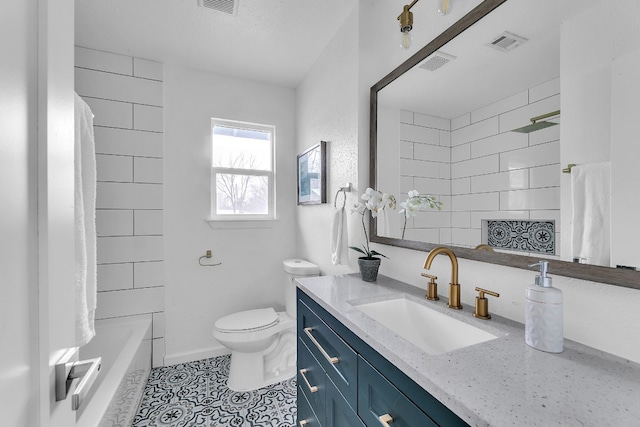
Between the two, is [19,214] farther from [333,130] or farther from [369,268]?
[333,130]


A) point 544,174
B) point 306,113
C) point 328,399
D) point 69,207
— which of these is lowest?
point 328,399

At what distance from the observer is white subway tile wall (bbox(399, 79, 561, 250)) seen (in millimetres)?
849

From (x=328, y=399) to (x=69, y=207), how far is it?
3.35 feet

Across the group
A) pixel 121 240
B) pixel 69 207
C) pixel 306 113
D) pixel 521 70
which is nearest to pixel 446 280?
pixel 521 70

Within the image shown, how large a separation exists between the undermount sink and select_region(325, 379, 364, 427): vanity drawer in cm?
29

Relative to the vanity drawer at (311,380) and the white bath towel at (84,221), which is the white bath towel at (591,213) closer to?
the vanity drawer at (311,380)

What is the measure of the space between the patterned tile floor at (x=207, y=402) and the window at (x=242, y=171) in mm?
1219

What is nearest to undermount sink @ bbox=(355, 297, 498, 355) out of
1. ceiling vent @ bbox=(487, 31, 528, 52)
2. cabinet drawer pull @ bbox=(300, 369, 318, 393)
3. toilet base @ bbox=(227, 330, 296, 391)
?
cabinet drawer pull @ bbox=(300, 369, 318, 393)

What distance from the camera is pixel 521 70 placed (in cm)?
92

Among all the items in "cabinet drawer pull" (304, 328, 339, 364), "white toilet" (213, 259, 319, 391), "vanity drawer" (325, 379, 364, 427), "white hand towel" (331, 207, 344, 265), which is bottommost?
"white toilet" (213, 259, 319, 391)

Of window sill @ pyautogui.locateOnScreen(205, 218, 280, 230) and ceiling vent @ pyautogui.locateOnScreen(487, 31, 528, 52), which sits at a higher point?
ceiling vent @ pyautogui.locateOnScreen(487, 31, 528, 52)

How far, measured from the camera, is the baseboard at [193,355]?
221 centimetres

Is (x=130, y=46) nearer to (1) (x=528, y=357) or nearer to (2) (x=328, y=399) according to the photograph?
(2) (x=328, y=399)

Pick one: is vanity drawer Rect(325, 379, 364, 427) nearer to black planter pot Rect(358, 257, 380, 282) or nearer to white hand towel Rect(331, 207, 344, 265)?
black planter pot Rect(358, 257, 380, 282)
